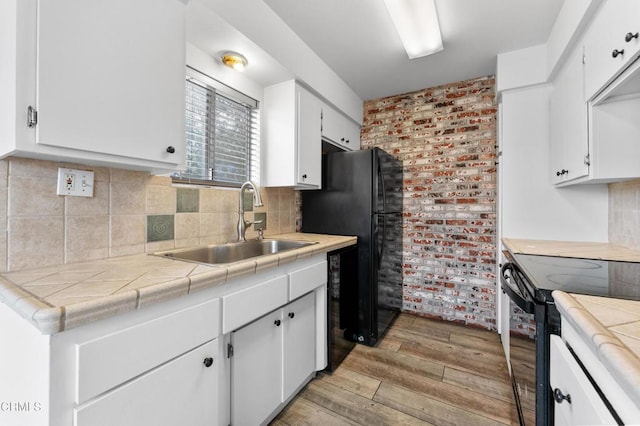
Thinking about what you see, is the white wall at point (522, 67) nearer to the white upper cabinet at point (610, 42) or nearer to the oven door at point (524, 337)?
the white upper cabinet at point (610, 42)

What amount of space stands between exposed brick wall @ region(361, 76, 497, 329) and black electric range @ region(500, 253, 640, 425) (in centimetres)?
136

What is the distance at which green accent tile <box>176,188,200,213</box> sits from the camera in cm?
161

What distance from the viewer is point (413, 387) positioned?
1.73 m

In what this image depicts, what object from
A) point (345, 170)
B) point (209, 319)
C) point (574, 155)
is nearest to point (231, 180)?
point (345, 170)

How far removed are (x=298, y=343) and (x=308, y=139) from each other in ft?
4.88

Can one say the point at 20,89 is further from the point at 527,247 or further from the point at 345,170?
the point at 527,247

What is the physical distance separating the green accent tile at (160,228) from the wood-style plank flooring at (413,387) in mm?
1155

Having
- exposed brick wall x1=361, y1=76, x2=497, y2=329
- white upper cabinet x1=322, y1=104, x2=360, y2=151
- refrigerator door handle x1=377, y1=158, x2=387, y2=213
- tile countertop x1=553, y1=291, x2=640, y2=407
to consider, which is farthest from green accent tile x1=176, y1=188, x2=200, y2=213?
exposed brick wall x1=361, y1=76, x2=497, y2=329

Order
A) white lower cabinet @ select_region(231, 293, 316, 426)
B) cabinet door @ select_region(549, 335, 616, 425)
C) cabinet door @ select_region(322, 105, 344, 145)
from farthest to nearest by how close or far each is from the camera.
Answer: cabinet door @ select_region(322, 105, 344, 145)
white lower cabinet @ select_region(231, 293, 316, 426)
cabinet door @ select_region(549, 335, 616, 425)

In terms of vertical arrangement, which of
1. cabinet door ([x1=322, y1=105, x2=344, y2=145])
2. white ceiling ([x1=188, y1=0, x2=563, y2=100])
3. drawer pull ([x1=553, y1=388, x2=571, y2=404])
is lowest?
drawer pull ([x1=553, y1=388, x2=571, y2=404])

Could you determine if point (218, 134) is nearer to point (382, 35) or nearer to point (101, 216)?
point (101, 216)

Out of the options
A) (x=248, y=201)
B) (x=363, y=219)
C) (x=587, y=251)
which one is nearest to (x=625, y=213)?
(x=587, y=251)

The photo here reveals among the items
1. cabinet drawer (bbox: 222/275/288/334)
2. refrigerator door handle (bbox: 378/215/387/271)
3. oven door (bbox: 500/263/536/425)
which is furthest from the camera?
refrigerator door handle (bbox: 378/215/387/271)

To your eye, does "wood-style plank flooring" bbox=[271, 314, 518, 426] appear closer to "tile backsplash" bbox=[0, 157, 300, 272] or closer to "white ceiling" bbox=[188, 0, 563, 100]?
"tile backsplash" bbox=[0, 157, 300, 272]
